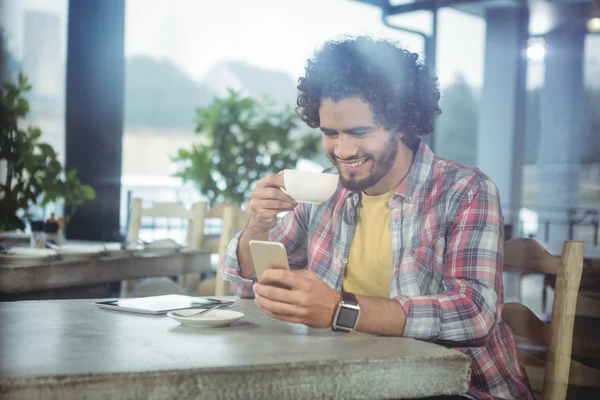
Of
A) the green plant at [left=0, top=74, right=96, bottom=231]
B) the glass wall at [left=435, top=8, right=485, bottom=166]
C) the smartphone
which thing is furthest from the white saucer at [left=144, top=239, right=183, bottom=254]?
the glass wall at [left=435, top=8, right=485, bottom=166]

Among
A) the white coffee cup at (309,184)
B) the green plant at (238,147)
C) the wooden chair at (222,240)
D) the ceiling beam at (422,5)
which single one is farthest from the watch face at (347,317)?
the ceiling beam at (422,5)

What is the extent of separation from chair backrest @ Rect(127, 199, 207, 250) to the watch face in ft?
5.89

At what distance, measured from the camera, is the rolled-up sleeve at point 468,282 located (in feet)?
3.50

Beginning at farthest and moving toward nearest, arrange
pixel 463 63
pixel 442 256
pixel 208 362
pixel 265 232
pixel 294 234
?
pixel 463 63 → pixel 294 234 → pixel 265 232 → pixel 442 256 → pixel 208 362

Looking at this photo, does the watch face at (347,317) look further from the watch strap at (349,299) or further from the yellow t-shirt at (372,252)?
the yellow t-shirt at (372,252)

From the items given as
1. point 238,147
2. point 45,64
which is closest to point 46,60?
→ point 45,64

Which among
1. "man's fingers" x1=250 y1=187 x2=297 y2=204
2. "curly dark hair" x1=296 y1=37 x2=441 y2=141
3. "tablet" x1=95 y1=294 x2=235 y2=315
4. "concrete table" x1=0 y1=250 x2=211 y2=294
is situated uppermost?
"curly dark hair" x1=296 y1=37 x2=441 y2=141

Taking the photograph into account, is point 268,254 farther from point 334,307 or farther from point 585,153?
point 585,153

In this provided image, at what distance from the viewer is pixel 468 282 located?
1.15m

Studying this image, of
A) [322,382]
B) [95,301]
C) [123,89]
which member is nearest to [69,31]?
[123,89]

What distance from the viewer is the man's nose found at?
4.40 feet

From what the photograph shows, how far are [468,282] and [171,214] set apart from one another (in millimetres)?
1977

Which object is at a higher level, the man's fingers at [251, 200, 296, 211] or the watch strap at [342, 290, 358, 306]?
the man's fingers at [251, 200, 296, 211]

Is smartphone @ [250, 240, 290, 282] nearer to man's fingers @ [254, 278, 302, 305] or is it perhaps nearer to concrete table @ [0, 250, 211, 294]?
man's fingers @ [254, 278, 302, 305]
